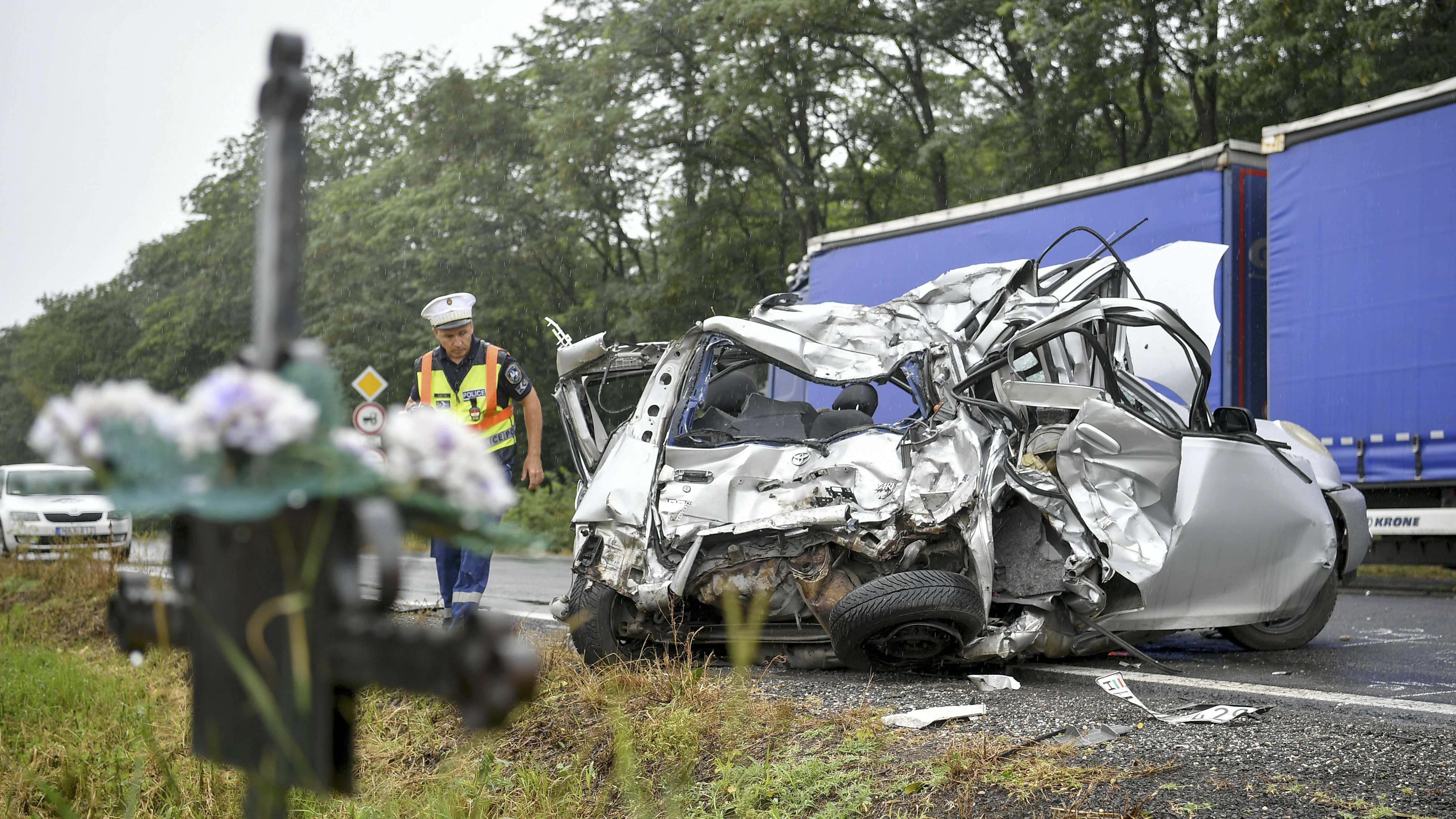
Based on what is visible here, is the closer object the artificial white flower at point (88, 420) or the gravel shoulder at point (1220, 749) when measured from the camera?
the artificial white flower at point (88, 420)

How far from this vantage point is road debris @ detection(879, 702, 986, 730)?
4.20 meters

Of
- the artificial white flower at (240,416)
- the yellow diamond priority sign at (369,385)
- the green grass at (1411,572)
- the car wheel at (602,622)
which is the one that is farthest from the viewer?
the yellow diamond priority sign at (369,385)

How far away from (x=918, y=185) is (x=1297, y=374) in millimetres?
13269

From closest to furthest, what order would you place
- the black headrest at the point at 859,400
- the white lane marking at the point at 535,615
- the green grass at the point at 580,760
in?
the green grass at the point at 580,760 → the black headrest at the point at 859,400 → the white lane marking at the point at 535,615

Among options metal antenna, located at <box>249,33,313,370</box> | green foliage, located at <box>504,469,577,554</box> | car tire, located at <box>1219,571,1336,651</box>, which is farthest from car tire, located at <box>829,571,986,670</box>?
green foliage, located at <box>504,469,577,554</box>

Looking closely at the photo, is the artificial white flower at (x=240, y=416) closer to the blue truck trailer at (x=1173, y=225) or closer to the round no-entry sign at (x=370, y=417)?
the blue truck trailer at (x=1173, y=225)

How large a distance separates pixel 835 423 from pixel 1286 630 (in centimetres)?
259

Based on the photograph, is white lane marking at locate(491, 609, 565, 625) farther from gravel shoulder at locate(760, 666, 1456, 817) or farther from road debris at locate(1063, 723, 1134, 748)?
road debris at locate(1063, 723, 1134, 748)

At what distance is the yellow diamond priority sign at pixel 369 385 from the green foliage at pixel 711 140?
4.61 ft

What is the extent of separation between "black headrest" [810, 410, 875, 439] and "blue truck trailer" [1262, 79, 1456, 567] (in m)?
5.19

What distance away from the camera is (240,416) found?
3.02 feet

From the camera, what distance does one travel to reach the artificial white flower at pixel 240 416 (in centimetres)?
91

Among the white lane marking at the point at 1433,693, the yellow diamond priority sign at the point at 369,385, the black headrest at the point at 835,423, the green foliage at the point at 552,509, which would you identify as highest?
the yellow diamond priority sign at the point at 369,385

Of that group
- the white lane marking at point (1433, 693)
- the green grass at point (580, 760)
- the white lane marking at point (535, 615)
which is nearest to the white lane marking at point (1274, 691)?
the white lane marking at point (1433, 693)
